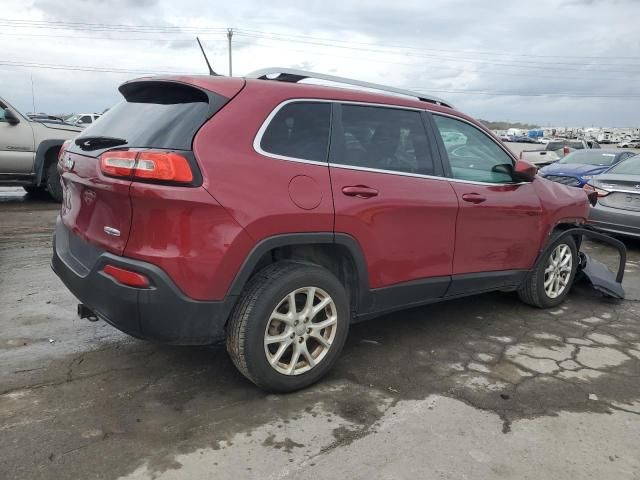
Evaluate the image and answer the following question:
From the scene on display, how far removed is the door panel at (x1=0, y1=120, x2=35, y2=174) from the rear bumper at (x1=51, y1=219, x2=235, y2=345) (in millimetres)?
7449

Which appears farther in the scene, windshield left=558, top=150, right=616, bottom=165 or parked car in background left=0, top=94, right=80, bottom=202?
windshield left=558, top=150, right=616, bottom=165

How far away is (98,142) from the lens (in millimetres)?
3186

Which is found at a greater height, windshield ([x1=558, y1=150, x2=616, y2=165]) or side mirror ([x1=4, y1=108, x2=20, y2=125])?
side mirror ([x1=4, y1=108, x2=20, y2=125])

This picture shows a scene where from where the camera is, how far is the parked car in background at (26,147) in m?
9.20

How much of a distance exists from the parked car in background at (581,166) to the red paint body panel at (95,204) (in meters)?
9.44

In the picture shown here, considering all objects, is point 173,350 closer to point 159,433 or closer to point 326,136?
point 159,433

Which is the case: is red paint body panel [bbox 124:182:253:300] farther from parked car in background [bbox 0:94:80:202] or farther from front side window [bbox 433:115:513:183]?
parked car in background [bbox 0:94:80:202]

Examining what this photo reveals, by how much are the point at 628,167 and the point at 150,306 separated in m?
8.30

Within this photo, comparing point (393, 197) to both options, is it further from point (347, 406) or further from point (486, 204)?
point (347, 406)

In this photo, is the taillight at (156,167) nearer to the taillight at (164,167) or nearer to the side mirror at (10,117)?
the taillight at (164,167)

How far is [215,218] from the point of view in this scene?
108 inches

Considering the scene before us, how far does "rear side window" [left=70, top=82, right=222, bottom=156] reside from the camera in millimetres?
2842

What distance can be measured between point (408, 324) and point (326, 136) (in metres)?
1.87

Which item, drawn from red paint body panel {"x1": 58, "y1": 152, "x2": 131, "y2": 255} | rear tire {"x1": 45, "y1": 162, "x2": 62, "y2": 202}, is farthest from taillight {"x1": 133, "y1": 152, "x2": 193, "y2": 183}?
rear tire {"x1": 45, "y1": 162, "x2": 62, "y2": 202}
